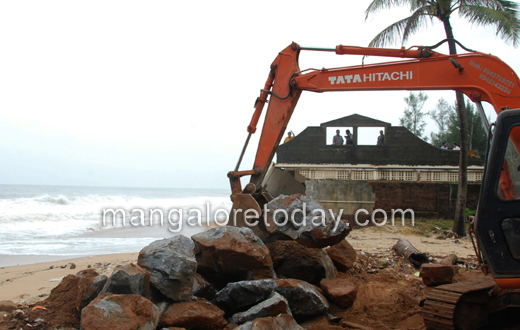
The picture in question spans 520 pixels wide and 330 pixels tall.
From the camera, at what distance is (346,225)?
18.1 feet

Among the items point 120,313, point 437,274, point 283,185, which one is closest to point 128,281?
point 120,313

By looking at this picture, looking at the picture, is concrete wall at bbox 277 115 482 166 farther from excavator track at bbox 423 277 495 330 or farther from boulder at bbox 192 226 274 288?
excavator track at bbox 423 277 495 330

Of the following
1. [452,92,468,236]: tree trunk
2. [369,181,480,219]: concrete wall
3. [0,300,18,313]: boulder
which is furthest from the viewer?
[369,181,480,219]: concrete wall

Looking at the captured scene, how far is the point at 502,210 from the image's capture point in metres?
3.47

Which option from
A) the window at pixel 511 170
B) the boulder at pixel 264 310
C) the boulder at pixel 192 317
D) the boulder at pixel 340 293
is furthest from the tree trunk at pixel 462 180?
the boulder at pixel 192 317

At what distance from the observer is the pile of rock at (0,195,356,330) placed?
11.4ft

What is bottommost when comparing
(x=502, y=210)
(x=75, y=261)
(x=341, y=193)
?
(x=75, y=261)

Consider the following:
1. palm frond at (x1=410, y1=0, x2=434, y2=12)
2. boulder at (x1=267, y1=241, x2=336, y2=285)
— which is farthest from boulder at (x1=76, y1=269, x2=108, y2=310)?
palm frond at (x1=410, y1=0, x2=434, y2=12)

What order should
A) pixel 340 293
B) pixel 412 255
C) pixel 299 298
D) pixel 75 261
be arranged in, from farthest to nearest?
1. pixel 75 261
2. pixel 412 255
3. pixel 340 293
4. pixel 299 298

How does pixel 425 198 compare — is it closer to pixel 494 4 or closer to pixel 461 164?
pixel 461 164

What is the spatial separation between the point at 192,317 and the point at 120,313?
0.74 m

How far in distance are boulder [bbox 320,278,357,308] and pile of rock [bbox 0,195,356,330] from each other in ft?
0.04

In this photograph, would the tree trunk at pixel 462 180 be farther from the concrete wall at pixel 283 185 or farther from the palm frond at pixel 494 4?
the concrete wall at pixel 283 185

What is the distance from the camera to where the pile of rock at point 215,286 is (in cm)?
347
